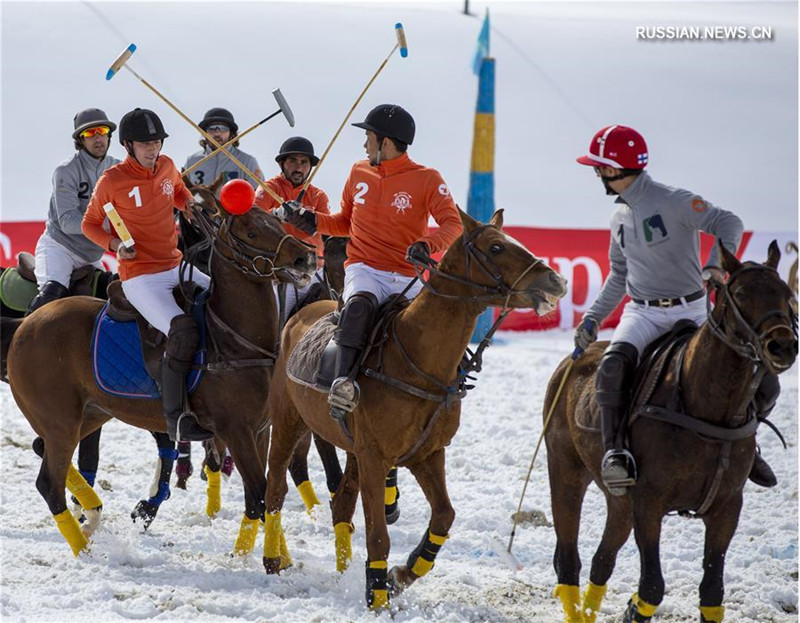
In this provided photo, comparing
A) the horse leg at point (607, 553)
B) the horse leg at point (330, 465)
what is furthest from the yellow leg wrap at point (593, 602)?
the horse leg at point (330, 465)

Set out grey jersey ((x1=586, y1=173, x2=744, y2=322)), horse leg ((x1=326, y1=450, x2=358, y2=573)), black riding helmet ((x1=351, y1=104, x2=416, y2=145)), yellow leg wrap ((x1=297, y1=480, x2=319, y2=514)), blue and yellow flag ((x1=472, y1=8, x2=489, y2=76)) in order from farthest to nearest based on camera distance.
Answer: blue and yellow flag ((x1=472, y1=8, x2=489, y2=76))
yellow leg wrap ((x1=297, y1=480, x2=319, y2=514))
horse leg ((x1=326, y1=450, x2=358, y2=573))
black riding helmet ((x1=351, y1=104, x2=416, y2=145))
grey jersey ((x1=586, y1=173, x2=744, y2=322))

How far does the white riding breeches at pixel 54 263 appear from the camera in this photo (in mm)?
8578

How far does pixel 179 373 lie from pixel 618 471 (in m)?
2.95

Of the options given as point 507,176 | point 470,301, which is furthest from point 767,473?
point 507,176

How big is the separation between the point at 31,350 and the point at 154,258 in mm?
1083

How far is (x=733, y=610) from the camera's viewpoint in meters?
6.41

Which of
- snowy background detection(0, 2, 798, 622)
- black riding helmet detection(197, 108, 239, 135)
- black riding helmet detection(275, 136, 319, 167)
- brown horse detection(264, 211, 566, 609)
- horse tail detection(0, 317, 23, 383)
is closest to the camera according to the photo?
brown horse detection(264, 211, 566, 609)

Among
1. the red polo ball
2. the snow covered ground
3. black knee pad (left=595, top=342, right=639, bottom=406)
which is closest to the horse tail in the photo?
the snow covered ground

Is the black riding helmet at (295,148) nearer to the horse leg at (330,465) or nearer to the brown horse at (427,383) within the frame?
the horse leg at (330,465)

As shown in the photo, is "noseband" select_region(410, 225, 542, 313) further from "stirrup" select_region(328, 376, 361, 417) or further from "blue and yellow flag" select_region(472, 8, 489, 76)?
"blue and yellow flag" select_region(472, 8, 489, 76)

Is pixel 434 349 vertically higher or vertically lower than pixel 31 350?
higher

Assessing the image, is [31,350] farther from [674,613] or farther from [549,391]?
[674,613]

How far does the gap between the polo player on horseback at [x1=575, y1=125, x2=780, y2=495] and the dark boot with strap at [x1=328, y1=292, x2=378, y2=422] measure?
119 cm

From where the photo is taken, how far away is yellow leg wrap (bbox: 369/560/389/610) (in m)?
6.05
